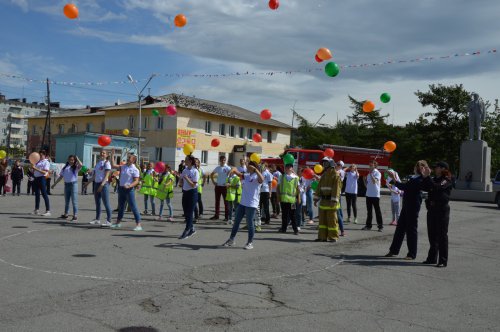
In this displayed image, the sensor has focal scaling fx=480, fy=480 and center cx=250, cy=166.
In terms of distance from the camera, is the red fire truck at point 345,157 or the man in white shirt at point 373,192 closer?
the man in white shirt at point 373,192

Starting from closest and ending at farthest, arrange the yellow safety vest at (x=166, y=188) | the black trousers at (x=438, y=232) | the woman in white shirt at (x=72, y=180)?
the black trousers at (x=438, y=232) < the woman in white shirt at (x=72, y=180) < the yellow safety vest at (x=166, y=188)

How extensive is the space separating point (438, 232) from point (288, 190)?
402 centimetres

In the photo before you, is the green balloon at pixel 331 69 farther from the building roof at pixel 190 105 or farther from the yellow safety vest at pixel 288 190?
the building roof at pixel 190 105

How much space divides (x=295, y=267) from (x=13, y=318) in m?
4.37

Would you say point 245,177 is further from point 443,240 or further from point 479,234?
point 479,234

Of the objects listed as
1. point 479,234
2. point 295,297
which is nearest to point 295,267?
point 295,297

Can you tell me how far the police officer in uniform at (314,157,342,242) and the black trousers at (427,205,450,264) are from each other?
7.76 feet

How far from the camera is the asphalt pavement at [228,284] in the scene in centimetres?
514

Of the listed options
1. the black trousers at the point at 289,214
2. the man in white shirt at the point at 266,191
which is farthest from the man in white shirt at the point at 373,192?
the man in white shirt at the point at 266,191

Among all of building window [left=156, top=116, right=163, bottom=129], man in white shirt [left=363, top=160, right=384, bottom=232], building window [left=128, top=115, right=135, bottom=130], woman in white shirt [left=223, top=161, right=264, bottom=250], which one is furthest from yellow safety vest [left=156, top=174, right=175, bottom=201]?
building window [left=128, top=115, right=135, bottom=130]

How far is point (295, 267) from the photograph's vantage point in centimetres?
791

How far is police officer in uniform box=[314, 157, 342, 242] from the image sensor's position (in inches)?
418

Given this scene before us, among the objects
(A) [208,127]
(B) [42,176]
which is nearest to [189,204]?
(B) [42,176]

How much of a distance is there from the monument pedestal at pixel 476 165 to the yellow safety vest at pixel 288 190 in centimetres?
2444
